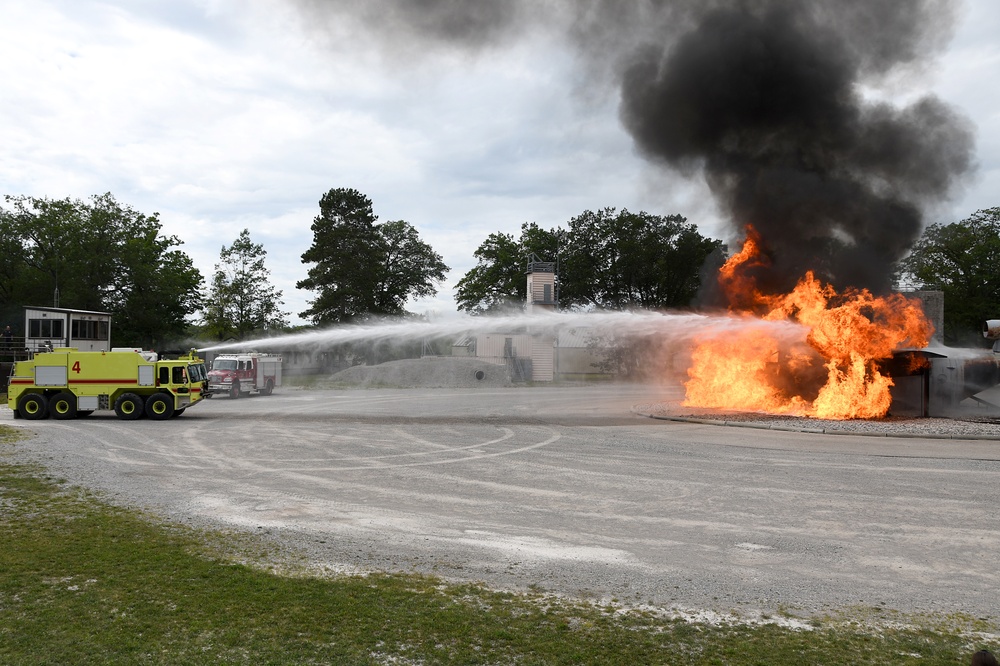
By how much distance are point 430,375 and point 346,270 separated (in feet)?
63.1

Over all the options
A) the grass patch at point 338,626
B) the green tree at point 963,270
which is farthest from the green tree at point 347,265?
the grass patch at point 338,626

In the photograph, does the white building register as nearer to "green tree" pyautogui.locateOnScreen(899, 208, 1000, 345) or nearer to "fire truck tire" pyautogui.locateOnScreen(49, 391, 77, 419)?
"fire truck tire" pyautogui.locateOnScreen(49, 391, 77, 419)

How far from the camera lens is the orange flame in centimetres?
2412

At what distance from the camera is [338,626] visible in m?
6.04

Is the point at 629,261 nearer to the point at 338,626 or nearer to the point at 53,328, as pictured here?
the point at 53,328

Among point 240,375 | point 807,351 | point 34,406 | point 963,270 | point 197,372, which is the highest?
point 963,270

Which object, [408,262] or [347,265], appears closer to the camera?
[347,265]

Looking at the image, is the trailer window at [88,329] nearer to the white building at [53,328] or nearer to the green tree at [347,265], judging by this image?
the white building at [53,328]

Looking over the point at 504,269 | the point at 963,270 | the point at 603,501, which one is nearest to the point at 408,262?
the point at 504,269

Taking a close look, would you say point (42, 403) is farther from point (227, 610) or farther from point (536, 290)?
point (536, 290)

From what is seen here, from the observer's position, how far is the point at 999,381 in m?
24.8

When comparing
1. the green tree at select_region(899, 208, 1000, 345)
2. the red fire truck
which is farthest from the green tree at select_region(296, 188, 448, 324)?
the green tree at select_region(899, 208, 1000, 345)

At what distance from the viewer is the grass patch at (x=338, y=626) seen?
215 inches

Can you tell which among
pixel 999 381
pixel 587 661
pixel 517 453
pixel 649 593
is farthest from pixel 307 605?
pixel 999 381
